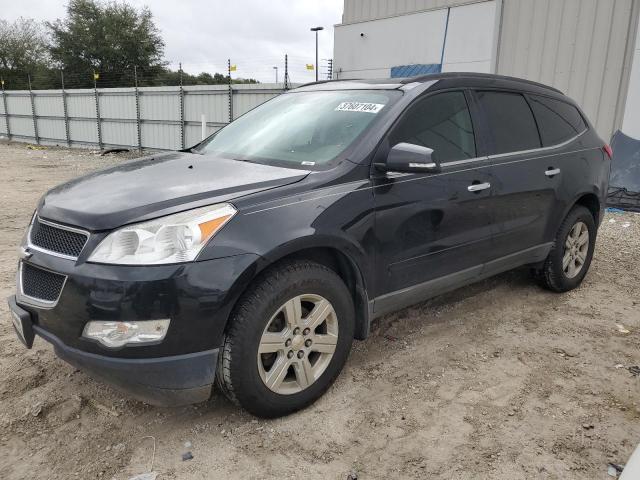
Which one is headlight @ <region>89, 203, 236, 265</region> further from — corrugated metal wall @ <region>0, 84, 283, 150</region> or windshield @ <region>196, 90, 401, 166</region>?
corrugated metal wall @ <region>0, 84, 283, 150</region>

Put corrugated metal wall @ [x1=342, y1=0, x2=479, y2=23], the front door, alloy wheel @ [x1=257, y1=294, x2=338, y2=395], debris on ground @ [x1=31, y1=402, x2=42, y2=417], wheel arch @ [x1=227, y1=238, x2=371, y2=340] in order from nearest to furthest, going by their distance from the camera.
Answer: wheel arch @ [x1=227, y1=238, x2=371, y2=340], alloy wheel @ [x1=257, y1=294, x2=338, y2=395], debris on ground @ [x1=31, y1=402, x2=42, y2=417], the front door, corrugated metal wall @ [x1=342, y1=0, x2=479, y2=23]

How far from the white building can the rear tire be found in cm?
572

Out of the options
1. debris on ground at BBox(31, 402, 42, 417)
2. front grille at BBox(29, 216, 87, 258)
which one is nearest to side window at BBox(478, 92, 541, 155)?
front grille at BBox(29, 216, 87, 258)

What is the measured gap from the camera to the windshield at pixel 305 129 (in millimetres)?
3018

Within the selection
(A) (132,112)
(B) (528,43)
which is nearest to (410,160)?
(B) (528,43)

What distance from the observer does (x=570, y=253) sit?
177 inches

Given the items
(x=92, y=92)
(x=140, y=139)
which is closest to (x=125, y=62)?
(x=92, y=92)

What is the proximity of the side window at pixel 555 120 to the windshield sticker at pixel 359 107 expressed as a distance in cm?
163

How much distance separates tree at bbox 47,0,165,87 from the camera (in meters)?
45.2

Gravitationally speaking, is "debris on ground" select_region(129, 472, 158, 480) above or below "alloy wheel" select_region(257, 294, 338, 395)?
below

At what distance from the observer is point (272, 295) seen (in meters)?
2.42

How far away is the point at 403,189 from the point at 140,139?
1820 cm

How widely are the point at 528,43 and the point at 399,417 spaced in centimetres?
988

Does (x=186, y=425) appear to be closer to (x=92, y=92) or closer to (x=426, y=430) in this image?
(x=426, y=430)
